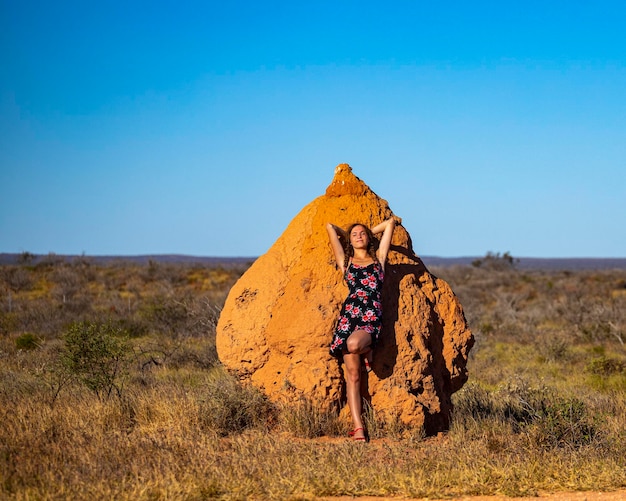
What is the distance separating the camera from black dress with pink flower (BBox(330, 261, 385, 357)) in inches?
230

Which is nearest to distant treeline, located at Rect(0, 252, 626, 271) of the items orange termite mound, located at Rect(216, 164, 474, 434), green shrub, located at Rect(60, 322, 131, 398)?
green shrub, located at Rect(60, 322, 131, 398)

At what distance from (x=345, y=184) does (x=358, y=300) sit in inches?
53.1

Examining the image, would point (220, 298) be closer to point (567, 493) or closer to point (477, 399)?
point (477, 399)

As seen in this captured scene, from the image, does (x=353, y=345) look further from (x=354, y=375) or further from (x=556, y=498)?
(x=556, y=498)

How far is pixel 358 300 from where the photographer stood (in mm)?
5922

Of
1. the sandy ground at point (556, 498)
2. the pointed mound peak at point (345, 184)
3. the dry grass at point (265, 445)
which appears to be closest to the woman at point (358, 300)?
the dry grass at point (265, 445)

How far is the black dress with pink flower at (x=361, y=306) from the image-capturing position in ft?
19.1

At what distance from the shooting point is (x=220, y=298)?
18453 mm

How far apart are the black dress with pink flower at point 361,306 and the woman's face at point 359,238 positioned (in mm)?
172

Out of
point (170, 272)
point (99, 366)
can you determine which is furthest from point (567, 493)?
point (170, 272)

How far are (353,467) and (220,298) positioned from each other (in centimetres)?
1376

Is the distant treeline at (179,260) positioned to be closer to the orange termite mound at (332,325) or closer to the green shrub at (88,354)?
the green shrub at (88,354)

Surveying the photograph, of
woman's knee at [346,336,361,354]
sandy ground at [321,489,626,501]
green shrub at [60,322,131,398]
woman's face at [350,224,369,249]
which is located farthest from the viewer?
green shrub at [60,322,131,398]

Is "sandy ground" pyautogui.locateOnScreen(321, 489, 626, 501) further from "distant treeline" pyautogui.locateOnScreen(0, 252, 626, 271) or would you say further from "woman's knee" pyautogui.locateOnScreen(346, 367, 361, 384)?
"distant treeline" pyautogui.locateOnScreen(0, 252, 626, 271)
